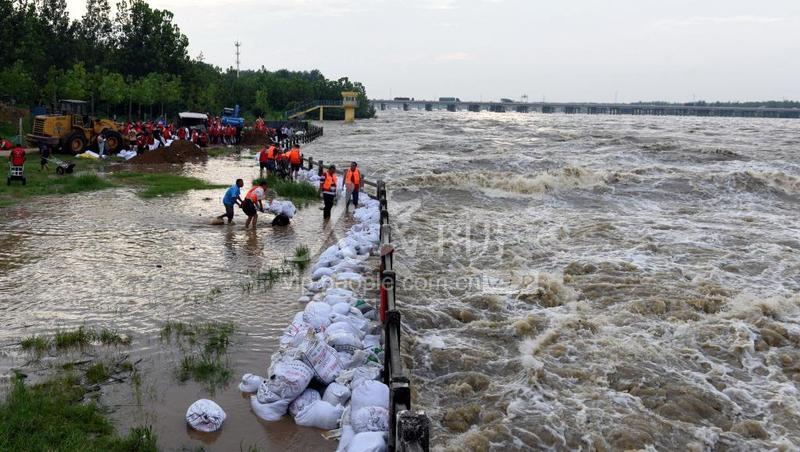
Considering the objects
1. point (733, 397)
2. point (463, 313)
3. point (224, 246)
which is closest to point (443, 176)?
point (224, 246)

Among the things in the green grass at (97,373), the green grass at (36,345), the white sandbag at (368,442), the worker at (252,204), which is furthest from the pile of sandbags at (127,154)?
the white sandbag at (368,442)

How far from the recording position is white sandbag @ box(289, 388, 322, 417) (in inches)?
A: 217

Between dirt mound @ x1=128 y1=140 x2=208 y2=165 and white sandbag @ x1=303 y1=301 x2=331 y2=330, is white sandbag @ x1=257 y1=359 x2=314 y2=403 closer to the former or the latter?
white sandbag @ x1=303 y1=301 x2=331 y2=330

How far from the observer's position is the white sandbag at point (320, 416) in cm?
536

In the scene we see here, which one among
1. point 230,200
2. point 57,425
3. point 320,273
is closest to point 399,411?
point 57,425

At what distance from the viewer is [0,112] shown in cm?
3572

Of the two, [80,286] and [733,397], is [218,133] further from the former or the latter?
[733,397]

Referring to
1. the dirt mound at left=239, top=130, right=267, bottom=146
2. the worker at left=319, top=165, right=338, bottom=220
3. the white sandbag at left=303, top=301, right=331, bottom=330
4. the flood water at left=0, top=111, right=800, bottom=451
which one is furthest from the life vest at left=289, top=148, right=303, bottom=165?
the dirt mound at left=239, top=130, right=267, bottom=146

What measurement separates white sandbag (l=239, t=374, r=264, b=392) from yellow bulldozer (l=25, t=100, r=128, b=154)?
20.0 m

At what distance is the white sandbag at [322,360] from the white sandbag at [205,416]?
1.00 m

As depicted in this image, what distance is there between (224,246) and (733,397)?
8.27 meters

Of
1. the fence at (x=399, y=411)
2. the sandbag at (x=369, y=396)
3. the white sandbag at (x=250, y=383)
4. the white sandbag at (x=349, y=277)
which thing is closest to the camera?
the fence at (x=399, y=411)

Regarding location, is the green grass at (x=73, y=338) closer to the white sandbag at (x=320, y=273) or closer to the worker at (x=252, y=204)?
the white sandbag at (x=320, y=273)

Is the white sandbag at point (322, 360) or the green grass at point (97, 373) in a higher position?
the white sandbag at point (322, 360)
